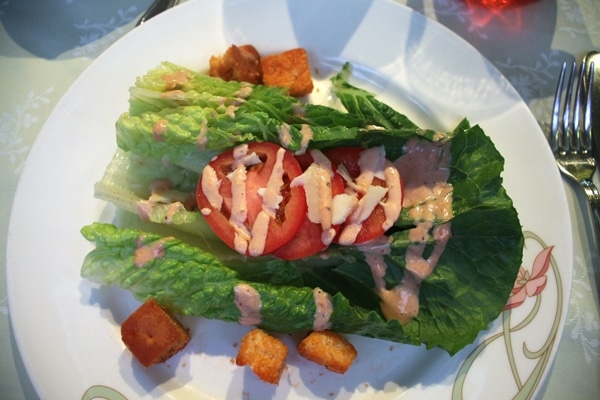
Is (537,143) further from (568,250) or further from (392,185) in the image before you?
(392,185)

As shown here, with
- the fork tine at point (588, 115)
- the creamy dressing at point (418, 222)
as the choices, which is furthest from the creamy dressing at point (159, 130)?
the fork tine at point (588, 115)

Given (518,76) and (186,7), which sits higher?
(186,7)

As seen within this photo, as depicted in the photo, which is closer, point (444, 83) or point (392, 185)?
point (392, 185)

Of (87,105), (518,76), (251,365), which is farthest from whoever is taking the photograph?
(518,76)

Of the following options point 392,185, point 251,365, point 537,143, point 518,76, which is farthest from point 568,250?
point 251,365

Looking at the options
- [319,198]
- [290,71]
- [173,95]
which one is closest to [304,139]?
[319,198]

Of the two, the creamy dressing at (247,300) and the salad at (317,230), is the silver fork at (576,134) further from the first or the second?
the creamy dressing at (247,300)
